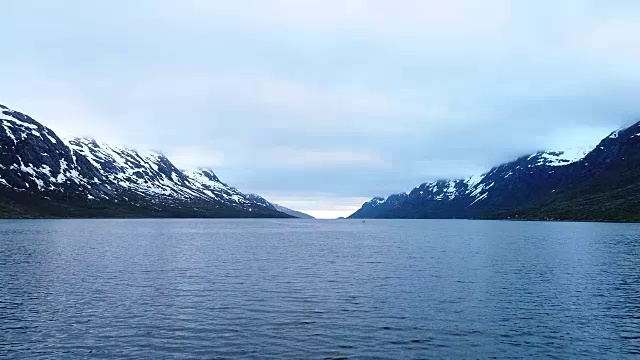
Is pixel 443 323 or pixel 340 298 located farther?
pixel 340 298

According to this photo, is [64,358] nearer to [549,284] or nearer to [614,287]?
[549,284]

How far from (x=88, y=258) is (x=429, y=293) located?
74.4 metres

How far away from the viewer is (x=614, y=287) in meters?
73.2

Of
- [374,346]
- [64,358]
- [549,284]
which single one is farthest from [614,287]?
[64,358]

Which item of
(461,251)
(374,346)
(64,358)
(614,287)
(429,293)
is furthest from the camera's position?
(461,251)

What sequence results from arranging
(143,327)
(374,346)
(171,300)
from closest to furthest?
(374,346) < (143,327) < (171,300)

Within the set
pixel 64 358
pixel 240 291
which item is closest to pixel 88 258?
→ pixel 240 291

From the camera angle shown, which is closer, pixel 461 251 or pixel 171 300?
pixel 171 300

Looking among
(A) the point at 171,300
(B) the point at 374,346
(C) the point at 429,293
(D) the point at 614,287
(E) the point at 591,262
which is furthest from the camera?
(E) the point at 591,262

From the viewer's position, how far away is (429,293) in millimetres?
68250

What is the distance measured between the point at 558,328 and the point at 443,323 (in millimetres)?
11083

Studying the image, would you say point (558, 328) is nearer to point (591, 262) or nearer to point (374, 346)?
point (374, 346)

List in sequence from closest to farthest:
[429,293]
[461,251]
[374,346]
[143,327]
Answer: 1. [374,346]
2. [143,327]
3. [429,293]
4. [461,251]

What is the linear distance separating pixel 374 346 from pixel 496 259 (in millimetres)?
77494
